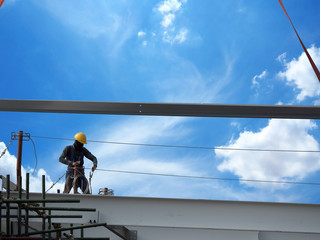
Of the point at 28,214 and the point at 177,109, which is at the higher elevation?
the point at 177,109

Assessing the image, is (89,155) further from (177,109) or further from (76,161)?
(177,109)

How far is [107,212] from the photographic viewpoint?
4270mm

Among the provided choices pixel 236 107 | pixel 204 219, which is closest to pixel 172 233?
pixel 204 219

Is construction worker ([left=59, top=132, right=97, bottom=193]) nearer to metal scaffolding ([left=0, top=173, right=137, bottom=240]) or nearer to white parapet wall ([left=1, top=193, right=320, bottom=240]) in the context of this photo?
metal scaffolding ([left=0, top=173, right=137, bottom=240])

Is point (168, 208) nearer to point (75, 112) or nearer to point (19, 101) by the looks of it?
point (75, 112)

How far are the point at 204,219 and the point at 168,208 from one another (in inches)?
14.2

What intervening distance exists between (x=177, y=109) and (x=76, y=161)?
117 inches

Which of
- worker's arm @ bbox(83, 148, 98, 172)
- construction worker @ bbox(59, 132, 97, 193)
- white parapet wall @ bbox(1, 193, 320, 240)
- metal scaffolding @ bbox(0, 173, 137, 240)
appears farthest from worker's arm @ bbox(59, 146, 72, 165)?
white parapet wall @ bbox(1, 193, 320, 240)

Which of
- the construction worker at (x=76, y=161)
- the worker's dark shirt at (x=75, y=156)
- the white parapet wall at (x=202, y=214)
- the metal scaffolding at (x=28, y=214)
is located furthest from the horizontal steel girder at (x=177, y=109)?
the worker's dark shirt at (x=75, y=156)

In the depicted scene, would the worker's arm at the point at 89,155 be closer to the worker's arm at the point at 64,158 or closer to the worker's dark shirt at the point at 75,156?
the worker's dark shirt at the point at 75,156

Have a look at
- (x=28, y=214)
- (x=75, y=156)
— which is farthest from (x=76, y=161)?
(x=28, y=214)

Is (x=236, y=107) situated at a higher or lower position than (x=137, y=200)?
higher

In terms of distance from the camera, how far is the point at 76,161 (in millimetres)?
6676

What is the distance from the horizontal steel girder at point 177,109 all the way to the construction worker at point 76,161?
2.22 meters
